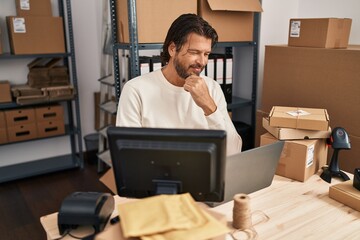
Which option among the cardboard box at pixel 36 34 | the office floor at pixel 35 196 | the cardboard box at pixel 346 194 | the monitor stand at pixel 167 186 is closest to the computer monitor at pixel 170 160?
the monitor stand at pixel 167 186

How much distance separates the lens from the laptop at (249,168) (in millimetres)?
1111

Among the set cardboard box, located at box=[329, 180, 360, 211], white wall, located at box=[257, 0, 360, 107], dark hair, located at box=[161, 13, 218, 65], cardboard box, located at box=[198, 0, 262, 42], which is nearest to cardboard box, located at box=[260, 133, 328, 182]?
cardboard box, located at box=[329, 180, 360, 211]

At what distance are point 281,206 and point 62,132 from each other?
255 cm

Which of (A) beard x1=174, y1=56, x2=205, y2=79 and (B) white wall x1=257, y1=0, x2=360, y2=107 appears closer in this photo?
(A) beard x1=174, y1=56, x2=205, y2=79

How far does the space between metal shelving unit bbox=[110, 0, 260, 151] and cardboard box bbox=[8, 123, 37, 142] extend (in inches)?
40.8

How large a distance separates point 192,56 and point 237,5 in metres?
0.98

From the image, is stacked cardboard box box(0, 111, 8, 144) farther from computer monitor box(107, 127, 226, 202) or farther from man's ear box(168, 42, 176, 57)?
computer monitor box(107, 127, 226, 202)

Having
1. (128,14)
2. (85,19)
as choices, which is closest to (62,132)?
(85,19)

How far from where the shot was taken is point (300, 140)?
1521 millimetres

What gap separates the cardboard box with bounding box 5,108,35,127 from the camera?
9.55ft

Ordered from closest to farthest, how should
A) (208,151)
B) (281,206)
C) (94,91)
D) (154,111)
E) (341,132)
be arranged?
(208,151), (281,206), (341,132), (154,111), (94,91)

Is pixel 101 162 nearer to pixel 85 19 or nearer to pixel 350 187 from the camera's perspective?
pixel 85 19

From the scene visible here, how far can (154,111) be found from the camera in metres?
1.64

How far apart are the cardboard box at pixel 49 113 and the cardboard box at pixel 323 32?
2.25m
